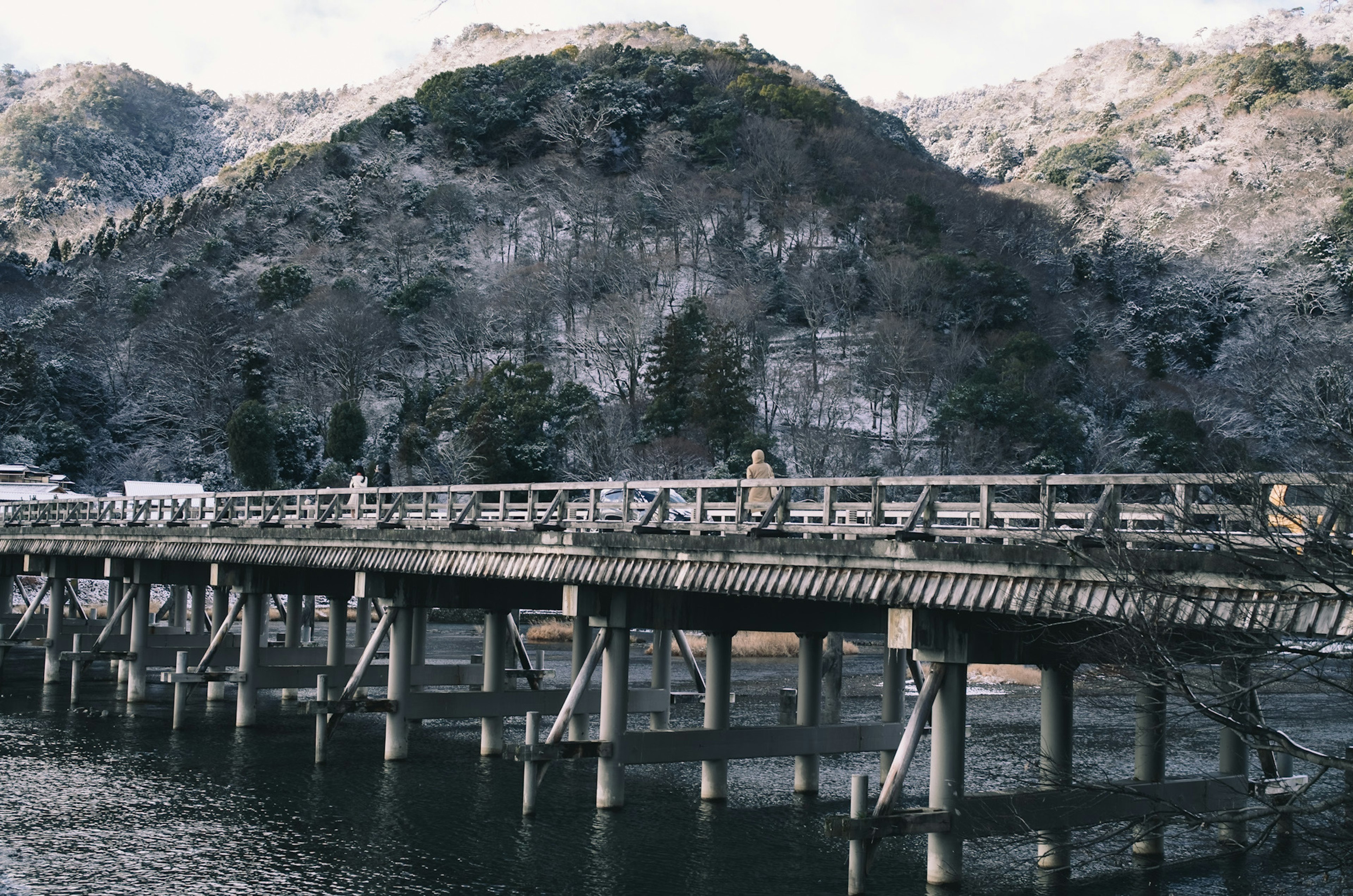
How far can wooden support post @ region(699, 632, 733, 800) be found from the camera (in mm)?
22438

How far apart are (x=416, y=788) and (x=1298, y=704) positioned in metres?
28.3

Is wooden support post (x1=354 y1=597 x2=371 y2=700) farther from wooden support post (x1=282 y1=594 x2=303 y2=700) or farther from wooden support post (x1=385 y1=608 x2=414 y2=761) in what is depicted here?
wooden support post (x1=385 y1=608 x2=414 y2=761)

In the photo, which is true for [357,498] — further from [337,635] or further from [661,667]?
[661,667]

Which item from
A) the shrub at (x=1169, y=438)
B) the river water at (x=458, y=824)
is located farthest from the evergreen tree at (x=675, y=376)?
the river water at (x=458, y=824)

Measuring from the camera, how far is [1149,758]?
701 inches

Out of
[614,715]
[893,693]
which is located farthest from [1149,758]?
[614,715]

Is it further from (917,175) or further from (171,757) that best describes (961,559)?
(917,175)

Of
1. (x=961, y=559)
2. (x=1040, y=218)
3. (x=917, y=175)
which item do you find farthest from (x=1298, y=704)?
(x=917, y=175)

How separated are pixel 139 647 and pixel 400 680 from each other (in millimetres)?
14290

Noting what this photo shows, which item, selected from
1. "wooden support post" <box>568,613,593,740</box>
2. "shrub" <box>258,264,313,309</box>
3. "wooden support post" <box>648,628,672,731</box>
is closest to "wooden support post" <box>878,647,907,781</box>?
"wooden support post" <box>568,613,593,740</box>

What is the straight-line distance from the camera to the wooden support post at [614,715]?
819 inches

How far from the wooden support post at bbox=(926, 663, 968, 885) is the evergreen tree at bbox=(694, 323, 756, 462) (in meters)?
49.9

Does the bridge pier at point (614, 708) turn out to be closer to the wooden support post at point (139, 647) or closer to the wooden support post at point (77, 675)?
the wooden support post at point (139, 647)

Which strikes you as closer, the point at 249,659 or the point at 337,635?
the point at 249,659
